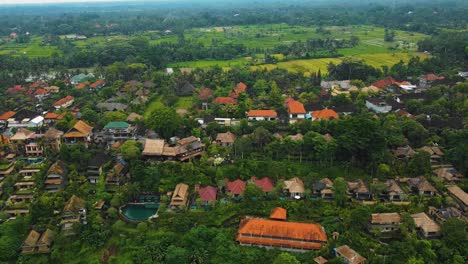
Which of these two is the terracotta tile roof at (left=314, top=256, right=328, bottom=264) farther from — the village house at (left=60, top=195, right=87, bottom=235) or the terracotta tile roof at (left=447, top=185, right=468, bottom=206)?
the village house at (left=60, top=195, right=87, bottom=235)

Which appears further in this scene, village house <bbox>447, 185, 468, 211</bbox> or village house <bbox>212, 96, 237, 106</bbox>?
village house <bbox>212, 96, 237, 106</bbox>

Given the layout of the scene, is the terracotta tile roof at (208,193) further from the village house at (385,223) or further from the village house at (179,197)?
the village house at (385,223)

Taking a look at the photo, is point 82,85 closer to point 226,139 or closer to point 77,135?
point 77,135

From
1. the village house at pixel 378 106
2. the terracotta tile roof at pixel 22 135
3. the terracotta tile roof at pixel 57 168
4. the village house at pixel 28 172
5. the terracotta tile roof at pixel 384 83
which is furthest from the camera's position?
the terracotta tile roof at pixel 384 83

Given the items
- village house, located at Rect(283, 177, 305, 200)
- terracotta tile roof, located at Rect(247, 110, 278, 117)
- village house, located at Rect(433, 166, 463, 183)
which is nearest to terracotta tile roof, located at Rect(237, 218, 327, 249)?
village house, located at Rect(283, 177, 305, 200)

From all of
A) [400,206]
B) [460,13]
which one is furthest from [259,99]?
[460,13]

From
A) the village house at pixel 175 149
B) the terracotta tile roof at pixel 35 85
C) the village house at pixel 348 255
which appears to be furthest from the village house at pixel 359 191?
the terracotta tile roof at pixel 35 85

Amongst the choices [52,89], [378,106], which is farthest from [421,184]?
[52,89]
